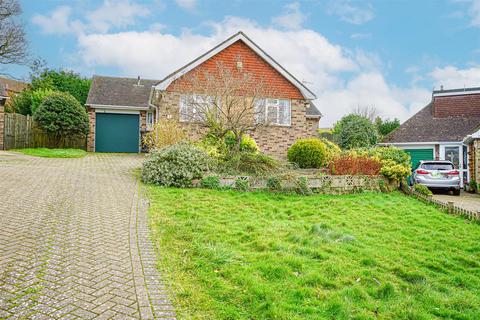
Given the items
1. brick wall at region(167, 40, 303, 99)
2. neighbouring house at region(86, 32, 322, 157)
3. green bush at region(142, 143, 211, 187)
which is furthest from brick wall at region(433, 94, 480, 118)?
green bush at region(142, 143, 211, 187)

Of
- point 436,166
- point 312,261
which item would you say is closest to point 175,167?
point 312,261

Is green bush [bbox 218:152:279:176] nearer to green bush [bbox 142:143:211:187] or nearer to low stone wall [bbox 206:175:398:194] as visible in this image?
low stone wall [bbox 206:175:398:194]

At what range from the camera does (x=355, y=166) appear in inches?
508

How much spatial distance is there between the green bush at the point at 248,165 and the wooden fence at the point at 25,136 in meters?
14.5

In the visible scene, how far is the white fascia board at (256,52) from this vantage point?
17.8 meters

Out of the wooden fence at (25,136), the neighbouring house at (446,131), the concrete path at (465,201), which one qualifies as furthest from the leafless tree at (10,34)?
the concrete path at (465,201)

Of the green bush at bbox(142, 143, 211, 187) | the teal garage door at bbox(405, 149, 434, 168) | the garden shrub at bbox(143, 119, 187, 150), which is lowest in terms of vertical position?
the green bush at bbox(142, 143, 211, 187)

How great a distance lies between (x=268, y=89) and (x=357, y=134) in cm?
672

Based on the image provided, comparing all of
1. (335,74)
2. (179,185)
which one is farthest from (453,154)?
A: (179,185)

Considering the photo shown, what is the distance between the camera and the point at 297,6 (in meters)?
13.1

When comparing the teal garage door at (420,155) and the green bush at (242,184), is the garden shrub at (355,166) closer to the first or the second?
the green bush at (242,184)

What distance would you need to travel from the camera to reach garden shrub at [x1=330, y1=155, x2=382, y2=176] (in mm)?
12836

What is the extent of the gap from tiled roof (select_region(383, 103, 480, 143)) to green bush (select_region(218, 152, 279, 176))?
14.0 meters

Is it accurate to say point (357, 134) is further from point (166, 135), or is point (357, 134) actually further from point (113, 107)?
point (113, 107)
